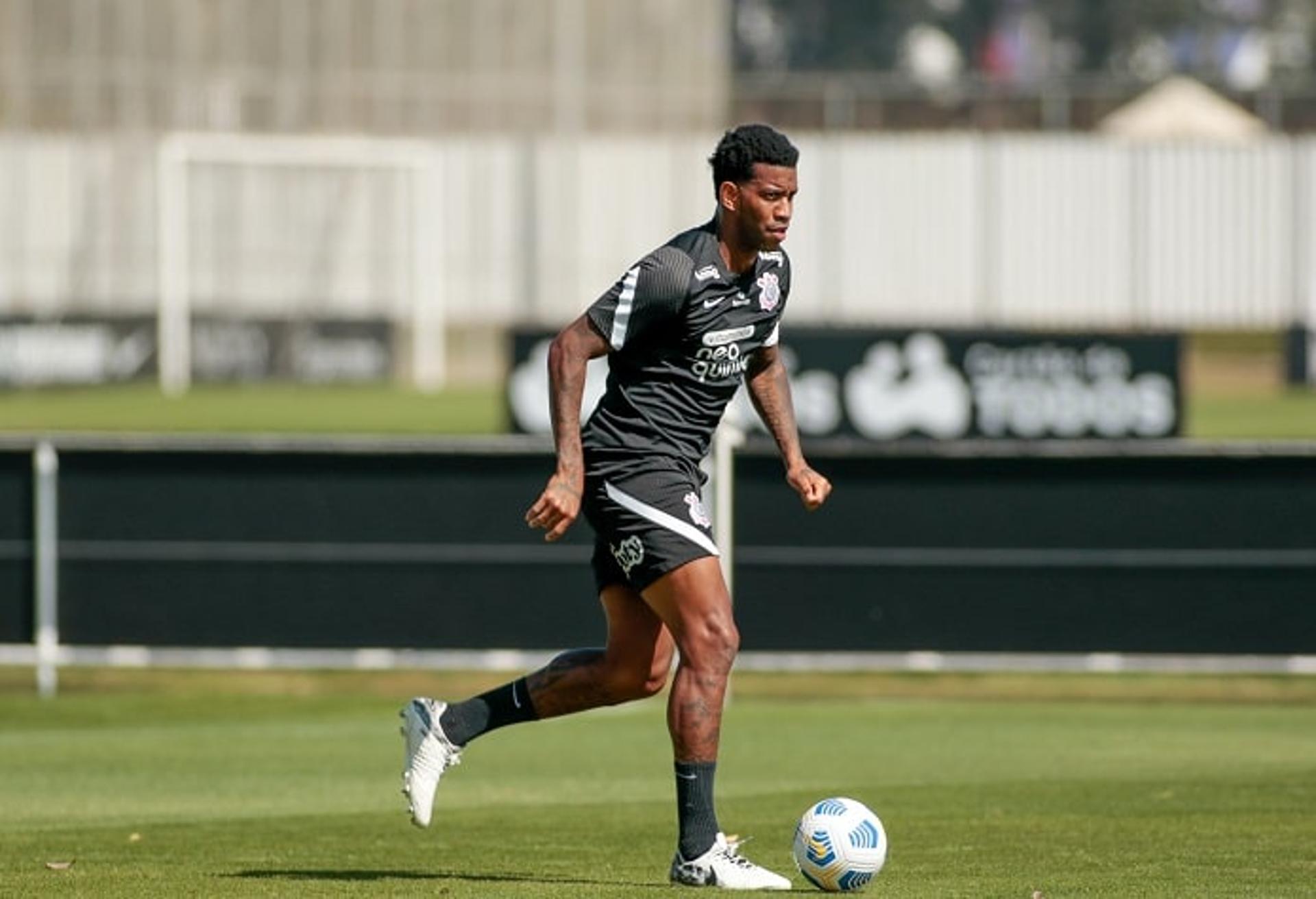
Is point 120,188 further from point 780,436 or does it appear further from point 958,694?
point 780,436

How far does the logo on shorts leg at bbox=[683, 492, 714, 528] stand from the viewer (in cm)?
808

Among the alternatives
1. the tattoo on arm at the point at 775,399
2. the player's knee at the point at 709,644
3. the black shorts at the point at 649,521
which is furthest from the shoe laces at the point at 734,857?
the tattoo on arm at the point at 775,399

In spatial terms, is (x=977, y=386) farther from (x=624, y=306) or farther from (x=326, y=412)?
(x=326, y=412)

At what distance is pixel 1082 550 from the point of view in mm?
14727

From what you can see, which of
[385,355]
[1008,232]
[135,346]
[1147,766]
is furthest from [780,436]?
[1008,232]

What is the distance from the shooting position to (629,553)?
26.5ft

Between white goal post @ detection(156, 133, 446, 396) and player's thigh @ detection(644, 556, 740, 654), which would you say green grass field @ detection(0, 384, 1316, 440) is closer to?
white goal post @ detection(156, 133, 446, 396)

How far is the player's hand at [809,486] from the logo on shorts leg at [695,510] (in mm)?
375

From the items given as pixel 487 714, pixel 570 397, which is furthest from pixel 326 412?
pixel 570 397

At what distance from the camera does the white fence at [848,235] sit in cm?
4900

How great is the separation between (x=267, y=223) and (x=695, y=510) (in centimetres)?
4286

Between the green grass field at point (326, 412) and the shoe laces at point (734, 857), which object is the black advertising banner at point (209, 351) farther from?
the shoe laces at point (734, 857)

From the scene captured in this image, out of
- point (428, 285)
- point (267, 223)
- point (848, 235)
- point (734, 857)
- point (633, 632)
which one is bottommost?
point (734, 857)

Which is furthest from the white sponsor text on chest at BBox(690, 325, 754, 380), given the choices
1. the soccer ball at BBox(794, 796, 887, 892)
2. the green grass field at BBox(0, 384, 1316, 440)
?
the green grass field at BBox(0, 384, 1316, 440)
